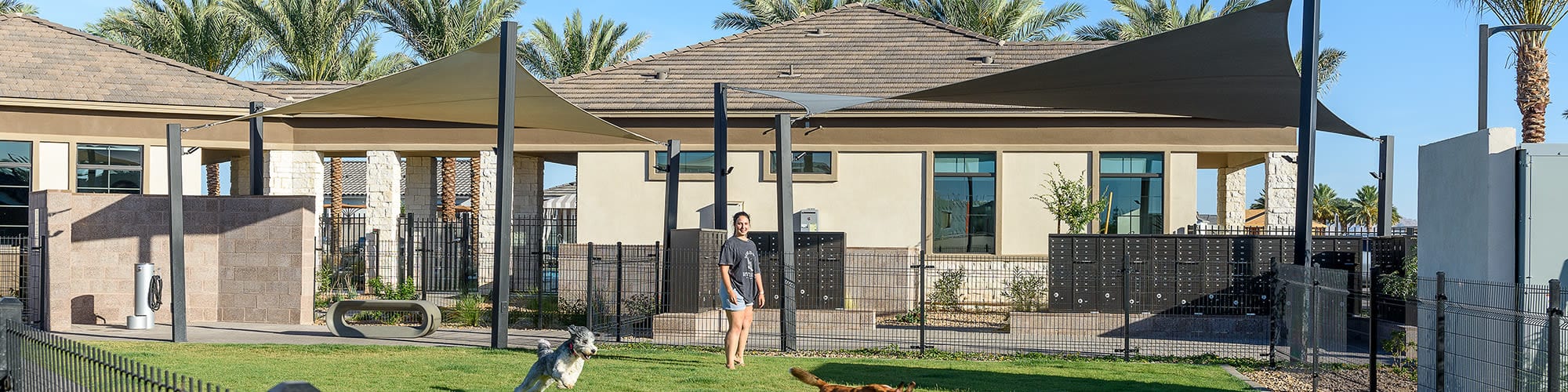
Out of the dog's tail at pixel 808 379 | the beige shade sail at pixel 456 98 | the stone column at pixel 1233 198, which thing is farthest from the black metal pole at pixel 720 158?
the stone column at pixel 1233 198

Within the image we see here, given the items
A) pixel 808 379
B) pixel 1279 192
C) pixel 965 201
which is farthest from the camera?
pixel 1279 192

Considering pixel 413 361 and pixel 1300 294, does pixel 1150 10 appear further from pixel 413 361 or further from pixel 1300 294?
pixel 413 361

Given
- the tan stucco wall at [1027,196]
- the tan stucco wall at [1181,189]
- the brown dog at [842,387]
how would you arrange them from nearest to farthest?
the brown dog at [842,387], the tan stucco wall at [1181,189], the tan stucco wall at [1027,196]

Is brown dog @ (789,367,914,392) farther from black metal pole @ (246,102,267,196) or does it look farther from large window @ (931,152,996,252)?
large window @ (931,152,996,252)

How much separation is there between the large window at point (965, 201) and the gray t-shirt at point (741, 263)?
488 inches

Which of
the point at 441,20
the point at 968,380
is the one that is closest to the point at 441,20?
the point at 441,20

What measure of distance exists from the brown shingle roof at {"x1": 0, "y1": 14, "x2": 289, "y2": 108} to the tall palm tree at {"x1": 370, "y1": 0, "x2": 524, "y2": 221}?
32.1ft

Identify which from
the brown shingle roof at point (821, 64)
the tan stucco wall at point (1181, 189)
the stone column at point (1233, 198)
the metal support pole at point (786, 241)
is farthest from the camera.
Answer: the stone column at point (1233, 198)

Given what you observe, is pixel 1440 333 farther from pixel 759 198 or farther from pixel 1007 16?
pixel 1007 16

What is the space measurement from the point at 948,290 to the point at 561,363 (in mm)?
11779

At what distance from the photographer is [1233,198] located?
27.4 m

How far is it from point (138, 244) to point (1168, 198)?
16.6 metres

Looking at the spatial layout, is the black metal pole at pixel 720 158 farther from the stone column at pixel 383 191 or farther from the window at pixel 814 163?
the stone column at pixel 383 191

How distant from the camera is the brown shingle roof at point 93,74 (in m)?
22.4
